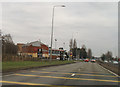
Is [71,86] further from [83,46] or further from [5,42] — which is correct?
[83,46]

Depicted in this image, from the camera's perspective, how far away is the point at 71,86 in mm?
9570

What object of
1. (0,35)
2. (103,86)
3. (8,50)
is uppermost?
(0,35)

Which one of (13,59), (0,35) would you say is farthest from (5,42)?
(13,59)

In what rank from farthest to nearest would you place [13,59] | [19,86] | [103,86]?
[13,59] < [103,86] < [19,86]

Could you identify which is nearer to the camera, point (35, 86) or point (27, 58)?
point (35, 86)

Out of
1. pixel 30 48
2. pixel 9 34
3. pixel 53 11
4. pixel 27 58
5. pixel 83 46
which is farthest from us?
pixel 83 46

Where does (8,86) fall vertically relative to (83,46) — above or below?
below

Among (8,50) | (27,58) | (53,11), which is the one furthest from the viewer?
(8,50)

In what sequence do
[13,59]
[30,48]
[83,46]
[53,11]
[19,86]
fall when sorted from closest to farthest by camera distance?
[19,86], [53,11], [13,59], [30,48], [83,46]

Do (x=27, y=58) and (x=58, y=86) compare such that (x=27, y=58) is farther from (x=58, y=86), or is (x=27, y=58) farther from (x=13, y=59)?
(x=58, y=86)

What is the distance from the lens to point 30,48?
96.1 metres

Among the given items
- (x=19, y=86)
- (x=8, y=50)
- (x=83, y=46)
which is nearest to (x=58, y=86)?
(x=19, y=86)

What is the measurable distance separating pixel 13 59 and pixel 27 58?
8.12 meters

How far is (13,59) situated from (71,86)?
117ft
